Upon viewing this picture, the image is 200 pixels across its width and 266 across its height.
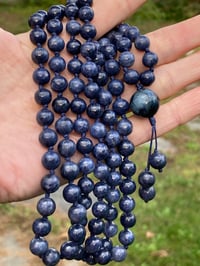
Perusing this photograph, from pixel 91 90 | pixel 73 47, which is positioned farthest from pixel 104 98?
pixel 73 47

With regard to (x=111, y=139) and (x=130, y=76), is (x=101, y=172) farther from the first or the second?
(x=130, y=76)

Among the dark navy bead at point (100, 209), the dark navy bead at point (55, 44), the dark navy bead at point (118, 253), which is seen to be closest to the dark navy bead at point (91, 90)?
the dark navy bead at point (55, 44)

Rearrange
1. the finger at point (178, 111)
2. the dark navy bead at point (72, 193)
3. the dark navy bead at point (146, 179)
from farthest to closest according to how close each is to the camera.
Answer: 1. the finger at point (178, 111)
2. the dark navy bead at point (146, 179)
3. the dark navy bead at point (72, 193)

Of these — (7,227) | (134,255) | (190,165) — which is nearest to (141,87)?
(134,255)

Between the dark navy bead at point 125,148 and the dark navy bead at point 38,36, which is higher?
the dark navy bead at point 38,36

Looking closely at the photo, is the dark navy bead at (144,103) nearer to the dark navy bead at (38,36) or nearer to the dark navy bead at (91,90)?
the dark navy bead at (91,90)

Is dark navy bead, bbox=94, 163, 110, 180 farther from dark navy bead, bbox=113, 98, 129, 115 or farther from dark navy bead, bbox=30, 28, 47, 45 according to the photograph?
dark navy bead, bbox=30, 28, 47, 45
